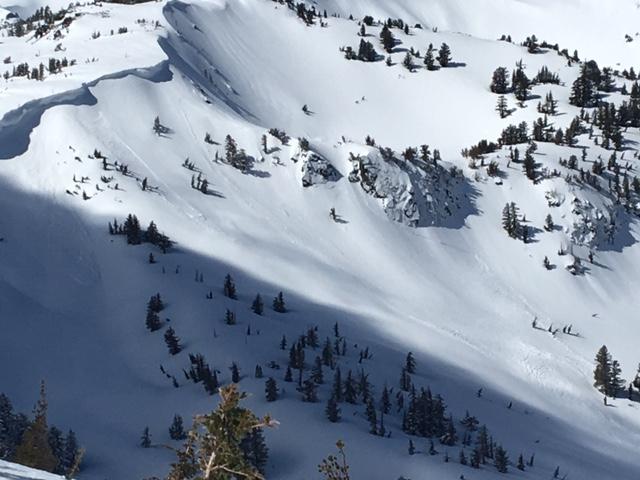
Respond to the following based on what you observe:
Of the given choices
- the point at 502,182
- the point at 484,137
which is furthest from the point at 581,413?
the point at 484,137

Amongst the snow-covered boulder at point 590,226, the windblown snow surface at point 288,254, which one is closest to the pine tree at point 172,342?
the windblown snow surface at point 288,254

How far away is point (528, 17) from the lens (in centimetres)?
13800

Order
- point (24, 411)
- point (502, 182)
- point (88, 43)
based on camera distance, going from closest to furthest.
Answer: point (24, 411) < point (502, 182) < point (88, 43)

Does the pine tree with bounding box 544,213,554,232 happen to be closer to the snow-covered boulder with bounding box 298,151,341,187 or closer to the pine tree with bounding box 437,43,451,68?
the snow-covered boulder with bounding box 298,151,341,187

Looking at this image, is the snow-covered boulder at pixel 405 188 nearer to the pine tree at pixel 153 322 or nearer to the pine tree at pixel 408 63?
the pine tree at pixel 153 322

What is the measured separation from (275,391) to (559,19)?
12601 centimetres

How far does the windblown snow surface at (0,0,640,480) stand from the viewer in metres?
36.8

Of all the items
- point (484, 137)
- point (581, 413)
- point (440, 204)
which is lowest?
point (581, 413)

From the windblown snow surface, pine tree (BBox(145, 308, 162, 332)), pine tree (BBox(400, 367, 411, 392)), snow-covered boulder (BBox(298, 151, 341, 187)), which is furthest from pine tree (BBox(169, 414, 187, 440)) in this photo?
snow-covered boulder (BBox(298, 151, 341, 187))

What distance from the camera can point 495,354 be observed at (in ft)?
166

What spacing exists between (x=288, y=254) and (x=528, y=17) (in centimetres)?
10602

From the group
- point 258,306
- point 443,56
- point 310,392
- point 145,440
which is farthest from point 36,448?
point 443,56

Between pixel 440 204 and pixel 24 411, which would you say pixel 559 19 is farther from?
pixel 24 411

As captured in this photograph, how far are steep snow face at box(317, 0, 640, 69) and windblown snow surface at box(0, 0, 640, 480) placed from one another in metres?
48.7
